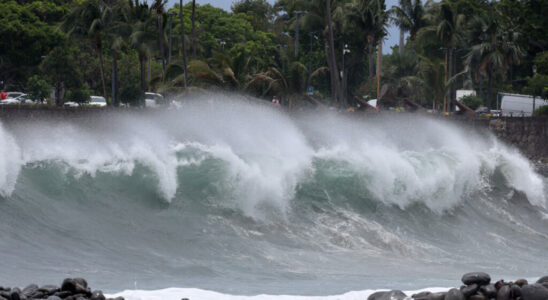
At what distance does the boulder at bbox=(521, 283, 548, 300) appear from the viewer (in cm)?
946

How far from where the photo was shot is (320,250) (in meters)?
15.6

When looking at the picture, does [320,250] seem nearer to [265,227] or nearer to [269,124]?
[265,227]

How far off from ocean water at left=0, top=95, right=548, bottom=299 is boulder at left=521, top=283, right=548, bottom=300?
2103mm

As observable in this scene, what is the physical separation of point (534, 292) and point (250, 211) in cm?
878

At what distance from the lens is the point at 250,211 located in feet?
57.4

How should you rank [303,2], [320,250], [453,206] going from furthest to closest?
[303,2], [453,206], [320,250]

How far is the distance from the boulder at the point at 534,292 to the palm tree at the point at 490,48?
5054cm

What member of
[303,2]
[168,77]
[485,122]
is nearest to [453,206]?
[168,77]

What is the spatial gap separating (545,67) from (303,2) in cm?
3297

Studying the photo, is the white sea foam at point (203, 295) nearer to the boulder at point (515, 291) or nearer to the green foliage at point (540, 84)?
the boulder at point (515, 291)

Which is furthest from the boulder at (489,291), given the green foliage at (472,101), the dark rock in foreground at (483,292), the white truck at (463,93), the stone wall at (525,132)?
the white truck at (463,93)

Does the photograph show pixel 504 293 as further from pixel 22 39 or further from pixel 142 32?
pixel 22 39

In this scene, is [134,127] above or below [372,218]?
above

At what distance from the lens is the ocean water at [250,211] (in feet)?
41.5
